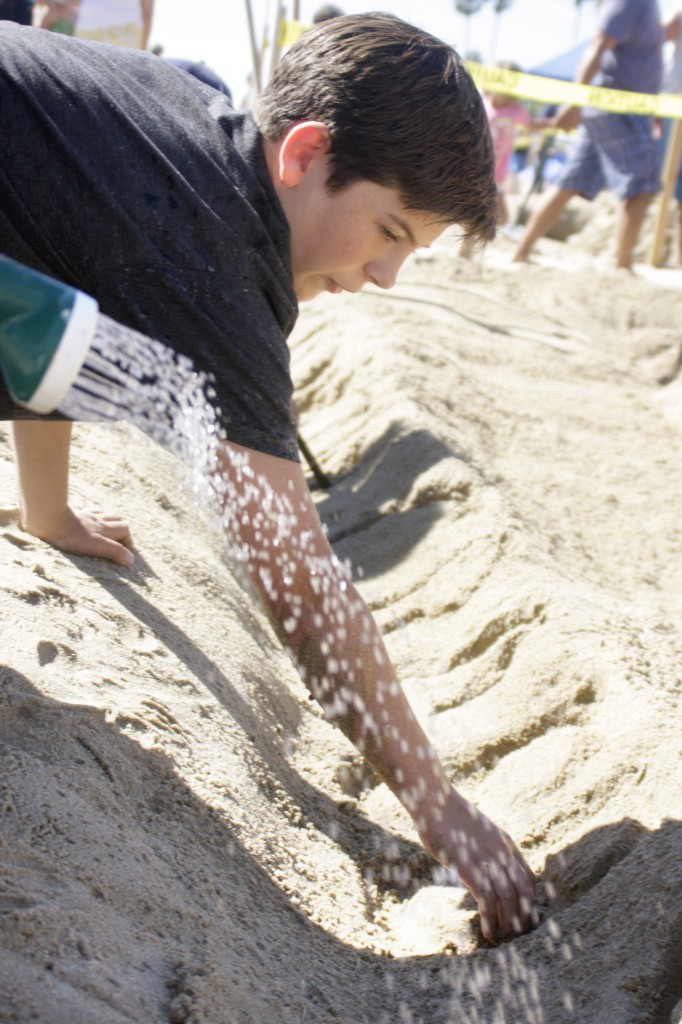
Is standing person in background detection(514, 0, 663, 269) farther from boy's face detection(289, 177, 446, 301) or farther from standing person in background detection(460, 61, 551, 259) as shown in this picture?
boy's face detection(289, 177, 446, 301)

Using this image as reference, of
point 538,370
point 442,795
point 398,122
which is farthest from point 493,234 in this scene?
point 538,370

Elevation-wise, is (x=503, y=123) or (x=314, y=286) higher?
(x=314, y=286)

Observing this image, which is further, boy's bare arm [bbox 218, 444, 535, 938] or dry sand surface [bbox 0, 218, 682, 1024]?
boy's bare arm [bbox 218, 444, 535, 938]

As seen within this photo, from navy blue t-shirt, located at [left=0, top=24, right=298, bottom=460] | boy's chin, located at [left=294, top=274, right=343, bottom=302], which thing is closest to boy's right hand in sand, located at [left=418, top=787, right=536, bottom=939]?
navy blue t-shirt, located at [left=0, top=24, right=298, bottom=460]

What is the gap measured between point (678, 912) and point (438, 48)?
4.30 feet

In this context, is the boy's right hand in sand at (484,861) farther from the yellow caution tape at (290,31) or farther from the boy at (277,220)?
the yellow caution tape at (290,31)

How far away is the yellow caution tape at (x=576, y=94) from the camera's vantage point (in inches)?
243

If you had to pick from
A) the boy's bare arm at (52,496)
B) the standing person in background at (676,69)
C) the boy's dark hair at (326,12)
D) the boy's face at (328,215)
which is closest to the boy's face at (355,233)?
the boy's face at (328,215)

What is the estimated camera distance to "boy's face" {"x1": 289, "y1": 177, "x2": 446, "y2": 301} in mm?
1548

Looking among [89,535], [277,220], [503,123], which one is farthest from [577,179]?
[277,220]

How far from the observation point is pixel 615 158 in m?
6.19

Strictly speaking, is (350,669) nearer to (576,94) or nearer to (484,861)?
(484,861)

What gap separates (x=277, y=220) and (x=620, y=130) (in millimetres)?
5322

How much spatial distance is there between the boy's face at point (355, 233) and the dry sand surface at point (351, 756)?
2.49 feet
